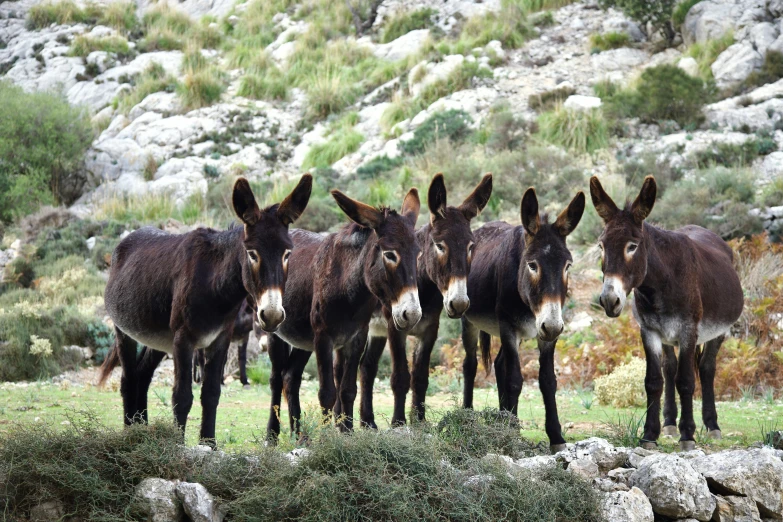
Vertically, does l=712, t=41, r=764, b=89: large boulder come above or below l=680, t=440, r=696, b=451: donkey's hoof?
above

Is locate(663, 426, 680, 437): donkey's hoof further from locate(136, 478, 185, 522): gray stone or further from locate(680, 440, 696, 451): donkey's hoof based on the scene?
locate(136, 478, 185, 522): gray stone

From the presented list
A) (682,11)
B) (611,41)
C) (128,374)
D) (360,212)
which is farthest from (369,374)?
(682,11)

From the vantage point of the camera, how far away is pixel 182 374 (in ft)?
21.7

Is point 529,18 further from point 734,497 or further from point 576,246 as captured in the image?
point 734,497

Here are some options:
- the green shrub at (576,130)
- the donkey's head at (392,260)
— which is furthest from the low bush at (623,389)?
the green shrub at (576,130)

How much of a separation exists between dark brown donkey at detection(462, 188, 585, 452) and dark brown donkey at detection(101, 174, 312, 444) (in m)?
1.91

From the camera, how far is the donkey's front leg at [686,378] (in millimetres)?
7348

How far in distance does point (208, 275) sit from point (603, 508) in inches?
140

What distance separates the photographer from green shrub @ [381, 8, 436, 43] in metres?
35.2

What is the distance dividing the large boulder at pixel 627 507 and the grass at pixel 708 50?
23.7 meters

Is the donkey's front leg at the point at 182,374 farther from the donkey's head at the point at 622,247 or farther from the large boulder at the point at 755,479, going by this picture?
the large boulder at the point at 755,479

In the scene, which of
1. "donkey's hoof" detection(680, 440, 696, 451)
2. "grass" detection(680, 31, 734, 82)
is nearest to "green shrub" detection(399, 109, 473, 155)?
"grass" detection(680, 31, 734, 82)

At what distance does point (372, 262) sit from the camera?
691 centimetres

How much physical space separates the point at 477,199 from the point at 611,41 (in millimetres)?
25379
